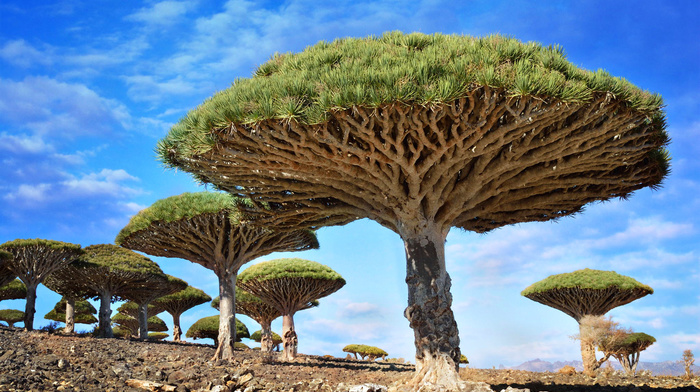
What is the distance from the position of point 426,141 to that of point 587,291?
19.9 metres

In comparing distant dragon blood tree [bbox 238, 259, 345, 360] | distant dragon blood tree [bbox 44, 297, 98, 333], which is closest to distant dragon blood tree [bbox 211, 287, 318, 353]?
distant dragon blood tree [bbox 238, 259, 345, 360]

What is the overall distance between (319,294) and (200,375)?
1395cm

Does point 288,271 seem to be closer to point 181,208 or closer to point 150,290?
point 181,208

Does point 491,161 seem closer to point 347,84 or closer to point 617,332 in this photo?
point 347,84

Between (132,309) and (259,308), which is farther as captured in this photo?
(132,309)

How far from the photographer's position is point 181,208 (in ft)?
56.0

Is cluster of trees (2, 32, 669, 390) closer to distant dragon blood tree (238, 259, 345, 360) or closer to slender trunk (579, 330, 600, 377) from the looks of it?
distant dragon blood tree (238, 259, 345, 360)

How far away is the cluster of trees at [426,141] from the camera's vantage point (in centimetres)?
786

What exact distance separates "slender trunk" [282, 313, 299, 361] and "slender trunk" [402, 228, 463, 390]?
13.8 metres

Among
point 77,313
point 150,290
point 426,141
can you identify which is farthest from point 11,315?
point 426,141

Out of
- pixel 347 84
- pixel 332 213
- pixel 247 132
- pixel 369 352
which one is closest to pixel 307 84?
pixel 347 84

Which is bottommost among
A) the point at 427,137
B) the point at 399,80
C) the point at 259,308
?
the point at 259,308

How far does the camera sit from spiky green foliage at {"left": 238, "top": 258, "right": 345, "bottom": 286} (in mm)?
23578

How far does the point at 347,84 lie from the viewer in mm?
7809
